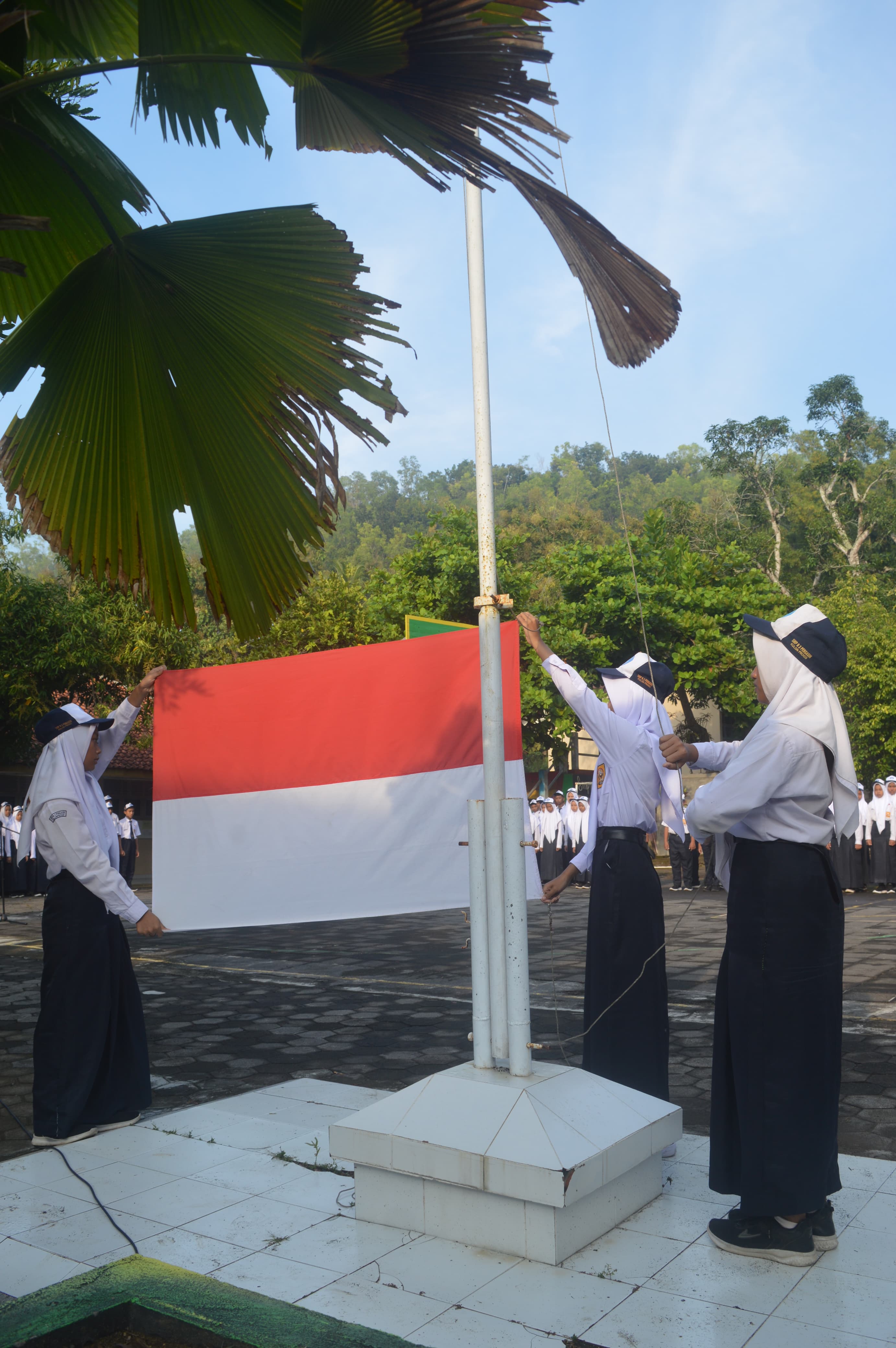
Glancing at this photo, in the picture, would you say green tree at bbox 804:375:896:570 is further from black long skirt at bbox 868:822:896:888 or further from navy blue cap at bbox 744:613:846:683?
navy blue cap at bbox 744:613:846:683

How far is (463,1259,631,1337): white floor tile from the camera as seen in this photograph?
2805 mm

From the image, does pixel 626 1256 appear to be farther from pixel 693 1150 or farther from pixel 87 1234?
pixel 87 1234

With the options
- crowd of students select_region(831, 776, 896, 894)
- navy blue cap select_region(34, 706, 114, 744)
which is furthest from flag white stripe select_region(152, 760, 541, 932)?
crowd of students select_region(831, 776, 896, 894)

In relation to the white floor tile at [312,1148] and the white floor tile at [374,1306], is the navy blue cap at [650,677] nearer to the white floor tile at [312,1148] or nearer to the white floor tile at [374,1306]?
the white floor tile at [312,1148]

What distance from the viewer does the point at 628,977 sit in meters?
4.29

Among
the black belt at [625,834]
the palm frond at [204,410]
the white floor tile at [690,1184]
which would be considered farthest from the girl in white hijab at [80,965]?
the white floor tile at [690,1184]

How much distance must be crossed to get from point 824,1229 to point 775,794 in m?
1.33

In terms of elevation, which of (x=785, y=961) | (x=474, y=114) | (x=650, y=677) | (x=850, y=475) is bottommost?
(x=785, y=961)

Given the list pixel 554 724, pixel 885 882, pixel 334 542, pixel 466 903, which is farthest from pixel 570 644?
pixel 334 542

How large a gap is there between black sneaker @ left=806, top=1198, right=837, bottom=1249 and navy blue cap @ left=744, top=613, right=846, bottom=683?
5.32ft

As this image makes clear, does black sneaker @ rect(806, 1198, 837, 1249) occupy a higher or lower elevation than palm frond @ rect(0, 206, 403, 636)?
lower

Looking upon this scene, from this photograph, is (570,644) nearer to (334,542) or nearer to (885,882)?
(885,882)

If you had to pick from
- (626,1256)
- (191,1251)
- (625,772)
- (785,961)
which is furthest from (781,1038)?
(191,1251)

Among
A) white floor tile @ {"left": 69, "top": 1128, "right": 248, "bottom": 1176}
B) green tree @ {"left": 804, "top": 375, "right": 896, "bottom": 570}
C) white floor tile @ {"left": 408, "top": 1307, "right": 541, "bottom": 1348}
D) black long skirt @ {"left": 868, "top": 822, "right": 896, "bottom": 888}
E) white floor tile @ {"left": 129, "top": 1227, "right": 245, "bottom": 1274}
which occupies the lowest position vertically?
black long skirt @ {"left": 868, "top": 822, "right": 896, "bottom": 888}
